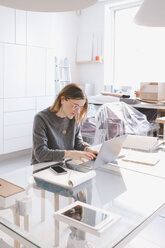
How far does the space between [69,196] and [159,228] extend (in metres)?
1.31

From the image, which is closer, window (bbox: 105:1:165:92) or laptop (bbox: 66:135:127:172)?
laptop (bbox: 66:135:127:172)

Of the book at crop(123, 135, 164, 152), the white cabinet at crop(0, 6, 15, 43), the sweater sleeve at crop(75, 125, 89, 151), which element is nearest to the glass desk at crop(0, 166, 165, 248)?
the book at crop(123, 135, 164, 152)

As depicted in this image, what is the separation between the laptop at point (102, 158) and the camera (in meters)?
1.43

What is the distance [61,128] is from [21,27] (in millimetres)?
2435

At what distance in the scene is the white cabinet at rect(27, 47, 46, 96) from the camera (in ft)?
13.2

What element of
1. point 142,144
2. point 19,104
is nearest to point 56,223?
point 142,144

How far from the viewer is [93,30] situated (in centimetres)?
484

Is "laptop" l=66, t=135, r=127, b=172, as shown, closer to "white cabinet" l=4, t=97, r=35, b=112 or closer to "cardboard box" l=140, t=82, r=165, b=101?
"cardboard box" l=140, t=82, r=165, b=101

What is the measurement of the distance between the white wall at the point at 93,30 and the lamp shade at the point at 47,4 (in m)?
3.64

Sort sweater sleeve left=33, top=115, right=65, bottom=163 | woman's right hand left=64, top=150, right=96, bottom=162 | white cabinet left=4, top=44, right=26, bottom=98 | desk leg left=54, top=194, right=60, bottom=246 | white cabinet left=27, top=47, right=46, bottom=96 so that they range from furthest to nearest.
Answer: white cabinet left=27, top=47, right=46, bottom=96, white cabinet left=4, top=44, right=26, bottom=98, sweater sleeve left=33, top=115, right=65, bottom=163, woman's right hand left=64, top=150, right=96, bottom=162, desk leg left=54, top=194, right=60, bottom=246

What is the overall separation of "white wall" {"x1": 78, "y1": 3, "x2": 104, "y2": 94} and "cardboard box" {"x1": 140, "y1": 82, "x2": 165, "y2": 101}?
5.09 feet

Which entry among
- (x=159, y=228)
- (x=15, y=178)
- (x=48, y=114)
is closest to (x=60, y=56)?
(x=48, y=114)

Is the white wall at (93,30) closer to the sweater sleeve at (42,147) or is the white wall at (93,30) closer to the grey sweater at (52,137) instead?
Answer: the grey sweater at (52,137)

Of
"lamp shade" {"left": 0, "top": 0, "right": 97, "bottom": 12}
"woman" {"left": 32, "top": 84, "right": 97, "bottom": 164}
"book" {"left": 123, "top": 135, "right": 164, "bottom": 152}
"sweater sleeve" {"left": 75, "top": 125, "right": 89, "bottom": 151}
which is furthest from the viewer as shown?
"sweater sleeve" {"left": 75, "top": 125, "right": 89, "bottom": 151}
